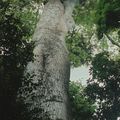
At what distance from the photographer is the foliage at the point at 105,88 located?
1794 centimetres

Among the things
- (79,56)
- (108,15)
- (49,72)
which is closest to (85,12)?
(79,56)

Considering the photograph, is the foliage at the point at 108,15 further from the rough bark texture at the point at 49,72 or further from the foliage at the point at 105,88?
the foliage at the point at 105,88

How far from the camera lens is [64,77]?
28.5ft

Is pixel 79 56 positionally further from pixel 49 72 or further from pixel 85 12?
pixel 49 72

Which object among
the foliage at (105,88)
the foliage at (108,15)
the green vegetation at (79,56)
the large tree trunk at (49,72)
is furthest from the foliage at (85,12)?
the foliage at (108,15)

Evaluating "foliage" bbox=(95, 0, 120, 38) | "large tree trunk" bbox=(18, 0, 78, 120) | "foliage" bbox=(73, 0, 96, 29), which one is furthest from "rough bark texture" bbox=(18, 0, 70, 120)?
"foliage" bbox=(73, 0, 96, 29)

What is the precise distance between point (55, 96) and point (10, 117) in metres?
2.70

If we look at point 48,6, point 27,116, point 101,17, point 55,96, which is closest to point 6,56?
point 27,116

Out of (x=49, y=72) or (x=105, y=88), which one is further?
(x=105, y=88)

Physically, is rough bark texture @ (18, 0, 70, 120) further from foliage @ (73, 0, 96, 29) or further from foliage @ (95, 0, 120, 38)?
foliage @ (73, 0, 96, 29)

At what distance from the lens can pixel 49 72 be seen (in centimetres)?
829

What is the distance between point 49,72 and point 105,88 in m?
10.7

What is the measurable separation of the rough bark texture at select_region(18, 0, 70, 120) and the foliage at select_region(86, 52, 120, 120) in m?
7.75

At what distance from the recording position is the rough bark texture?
6.06 metres
